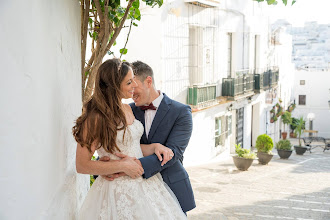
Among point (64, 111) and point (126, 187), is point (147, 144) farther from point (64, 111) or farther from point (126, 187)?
point (64, 111)

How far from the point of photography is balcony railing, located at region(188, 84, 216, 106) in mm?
14162

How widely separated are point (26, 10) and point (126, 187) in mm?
1333

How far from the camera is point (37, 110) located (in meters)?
1.83

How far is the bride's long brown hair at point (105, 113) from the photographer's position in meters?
2.40

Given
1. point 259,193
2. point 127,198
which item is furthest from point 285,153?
point 127,198

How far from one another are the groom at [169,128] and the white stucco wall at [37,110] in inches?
20.0

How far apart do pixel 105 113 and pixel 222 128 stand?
15.5 m

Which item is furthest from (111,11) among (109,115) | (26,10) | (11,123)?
(11,123)

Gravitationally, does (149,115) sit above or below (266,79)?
above

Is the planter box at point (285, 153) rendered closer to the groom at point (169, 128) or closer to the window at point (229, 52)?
the window at point (229, 52)

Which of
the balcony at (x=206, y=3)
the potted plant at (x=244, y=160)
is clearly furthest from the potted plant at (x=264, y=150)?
the balcony at (x=206, y=3)

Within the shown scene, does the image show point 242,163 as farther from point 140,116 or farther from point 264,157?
point 140,116

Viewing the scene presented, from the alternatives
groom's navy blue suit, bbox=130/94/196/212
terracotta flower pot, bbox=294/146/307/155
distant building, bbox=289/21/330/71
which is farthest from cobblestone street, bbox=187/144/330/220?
distant building, bbox=289/21/330/71

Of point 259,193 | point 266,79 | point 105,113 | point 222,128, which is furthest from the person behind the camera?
point 266,79
